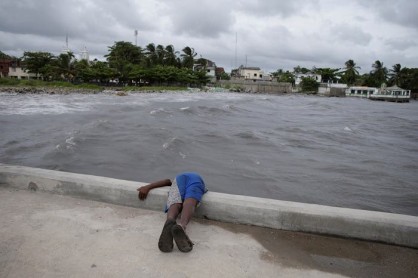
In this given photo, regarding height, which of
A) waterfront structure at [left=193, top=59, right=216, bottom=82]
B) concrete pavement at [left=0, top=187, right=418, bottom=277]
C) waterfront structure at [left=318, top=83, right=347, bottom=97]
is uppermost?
waterfront structure at [left=193, top=59, right=216, bottom=82]

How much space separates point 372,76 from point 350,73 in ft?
18.1

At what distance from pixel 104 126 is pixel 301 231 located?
A: 44.8ft

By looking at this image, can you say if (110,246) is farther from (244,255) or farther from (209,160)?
(209,160)

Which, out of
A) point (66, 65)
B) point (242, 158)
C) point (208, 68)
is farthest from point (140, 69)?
point (242, 158)

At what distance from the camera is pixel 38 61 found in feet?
171

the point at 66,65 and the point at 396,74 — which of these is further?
the point at 396,74

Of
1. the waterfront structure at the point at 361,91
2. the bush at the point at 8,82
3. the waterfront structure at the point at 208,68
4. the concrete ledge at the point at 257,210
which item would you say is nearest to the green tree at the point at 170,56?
the waterfront structure at the point at 208,68

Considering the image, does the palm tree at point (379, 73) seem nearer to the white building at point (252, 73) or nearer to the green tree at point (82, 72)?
the white building at point (252, 73)

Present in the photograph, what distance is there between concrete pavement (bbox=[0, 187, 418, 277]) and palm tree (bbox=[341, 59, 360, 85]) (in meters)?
93.6

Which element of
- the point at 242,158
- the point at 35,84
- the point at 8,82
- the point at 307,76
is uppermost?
Answer: the point at 307,76

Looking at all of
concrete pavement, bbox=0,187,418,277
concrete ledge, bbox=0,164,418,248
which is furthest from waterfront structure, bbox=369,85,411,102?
concrete pavement, bbox=0,187,418,277

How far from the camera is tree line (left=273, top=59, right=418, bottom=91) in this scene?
8088 centimetres

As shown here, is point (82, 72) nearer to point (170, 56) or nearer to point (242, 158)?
point (170, 56)

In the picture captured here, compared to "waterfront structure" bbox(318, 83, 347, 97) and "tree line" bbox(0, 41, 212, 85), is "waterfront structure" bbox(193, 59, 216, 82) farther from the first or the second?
"waterfront structure" bbox(318, 83, 347, 97)
